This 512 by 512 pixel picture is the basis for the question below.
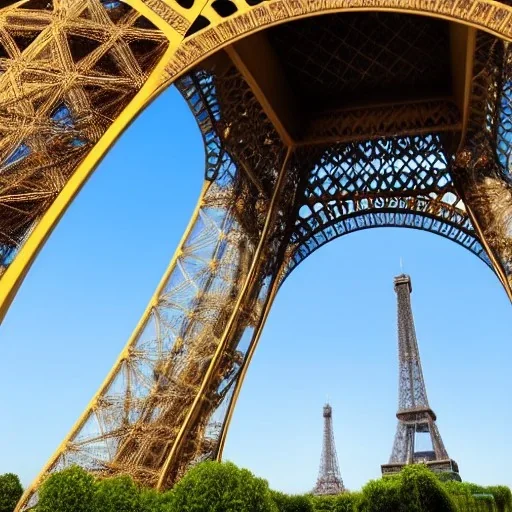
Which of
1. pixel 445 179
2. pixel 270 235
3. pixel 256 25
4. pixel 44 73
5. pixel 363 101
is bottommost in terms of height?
pixel 44 73

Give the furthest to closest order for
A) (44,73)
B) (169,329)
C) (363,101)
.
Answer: (363,101)
(169,329)
(44,73)

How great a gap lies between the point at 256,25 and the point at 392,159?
7.29 meters

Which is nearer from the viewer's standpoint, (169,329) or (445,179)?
(169,329)

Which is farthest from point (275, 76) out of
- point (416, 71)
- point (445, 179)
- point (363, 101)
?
point (445, 179)

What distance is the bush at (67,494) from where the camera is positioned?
612cm

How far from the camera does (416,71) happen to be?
42.0 feet

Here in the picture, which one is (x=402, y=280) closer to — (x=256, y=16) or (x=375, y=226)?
(x=375, y=226)

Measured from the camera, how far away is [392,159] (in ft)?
46.0

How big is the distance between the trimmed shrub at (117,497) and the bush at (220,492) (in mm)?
1093

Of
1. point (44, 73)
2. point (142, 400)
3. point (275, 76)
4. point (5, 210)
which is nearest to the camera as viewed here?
point (5, 210)

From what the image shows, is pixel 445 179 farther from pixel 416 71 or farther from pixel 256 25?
pixel 256 25

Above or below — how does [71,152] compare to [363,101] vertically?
below

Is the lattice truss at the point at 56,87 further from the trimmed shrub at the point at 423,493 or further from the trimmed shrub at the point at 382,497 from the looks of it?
the trimmed shrub at the point at 423,493

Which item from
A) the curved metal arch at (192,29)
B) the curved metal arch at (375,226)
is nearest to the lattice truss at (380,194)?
the curved metal arch at (375,226)
